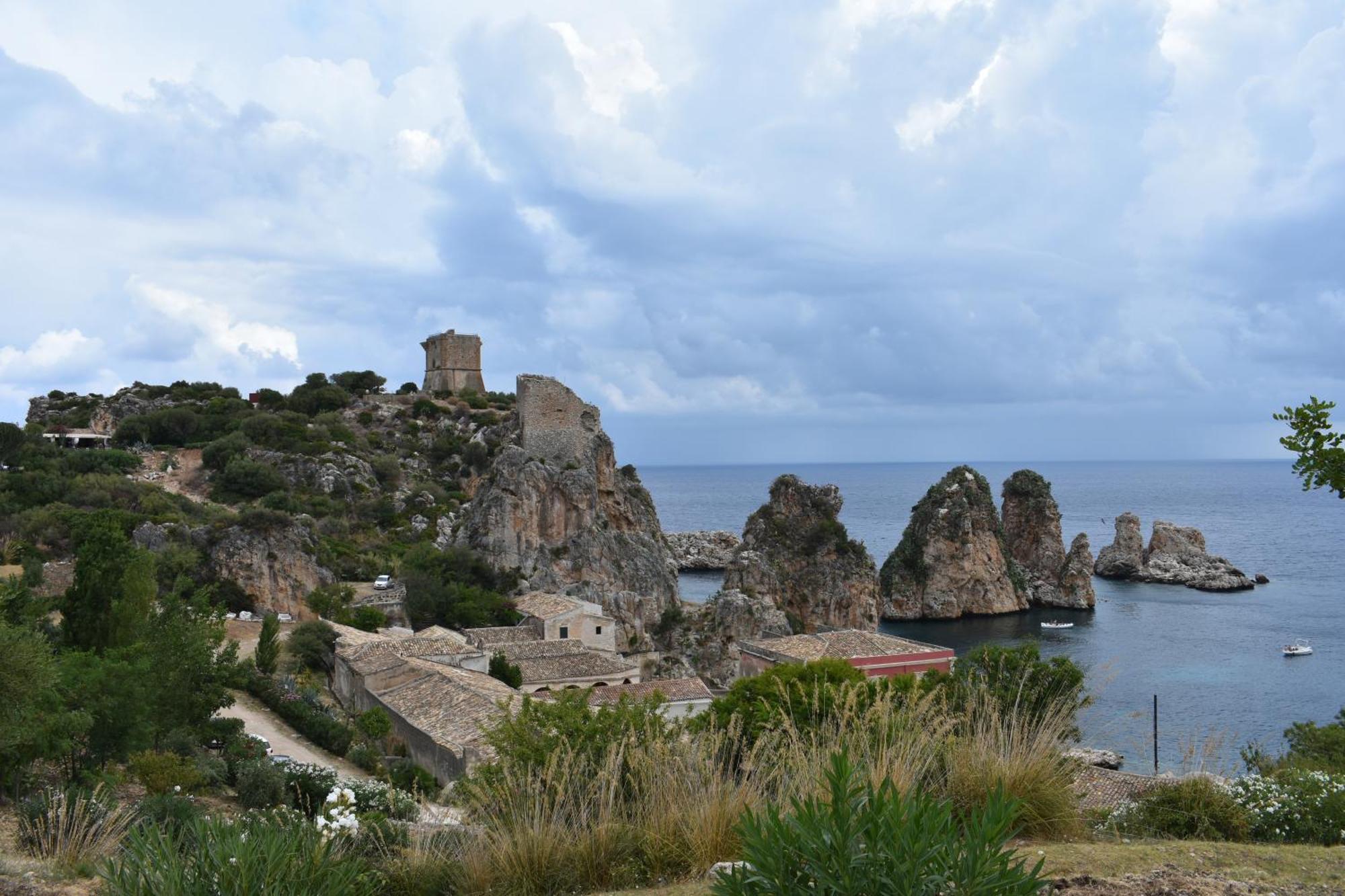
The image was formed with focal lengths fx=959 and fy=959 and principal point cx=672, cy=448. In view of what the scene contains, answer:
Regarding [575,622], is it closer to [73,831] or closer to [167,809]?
[167,809]

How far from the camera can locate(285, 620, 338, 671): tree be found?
30062 millimetres

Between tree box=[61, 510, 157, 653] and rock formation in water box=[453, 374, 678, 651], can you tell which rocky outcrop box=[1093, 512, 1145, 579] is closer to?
rock formation in water box=[453, 374, 678, 651]

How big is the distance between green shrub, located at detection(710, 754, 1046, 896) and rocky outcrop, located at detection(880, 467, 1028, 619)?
72.0m

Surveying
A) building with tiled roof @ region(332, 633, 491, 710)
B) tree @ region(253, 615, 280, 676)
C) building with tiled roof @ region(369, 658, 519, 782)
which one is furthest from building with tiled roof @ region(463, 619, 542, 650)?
tree @ region(253, 615, 280, 676)

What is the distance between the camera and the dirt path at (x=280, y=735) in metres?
19.5

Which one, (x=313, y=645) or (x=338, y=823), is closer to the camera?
(x=338, y=823)

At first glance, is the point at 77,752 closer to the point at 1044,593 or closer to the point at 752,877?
the point at 752,877

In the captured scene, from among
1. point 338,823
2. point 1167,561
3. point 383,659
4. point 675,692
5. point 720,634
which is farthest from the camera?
point 1167,561

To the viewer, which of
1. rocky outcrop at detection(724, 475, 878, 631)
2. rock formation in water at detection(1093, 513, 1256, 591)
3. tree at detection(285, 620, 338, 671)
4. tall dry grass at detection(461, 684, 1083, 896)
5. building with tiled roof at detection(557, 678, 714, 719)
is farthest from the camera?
rock formation in water at detection(1093, 513, 1256, 591)

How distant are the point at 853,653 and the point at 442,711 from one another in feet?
60.8

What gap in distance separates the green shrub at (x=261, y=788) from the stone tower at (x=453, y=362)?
2462 inches

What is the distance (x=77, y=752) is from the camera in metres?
14.7

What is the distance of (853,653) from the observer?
3659 centimetres

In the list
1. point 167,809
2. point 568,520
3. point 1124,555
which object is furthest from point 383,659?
point 1124,555
